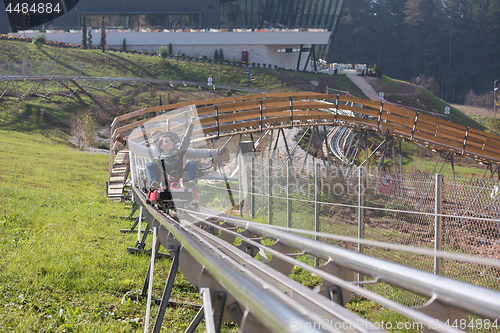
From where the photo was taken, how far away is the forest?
8019 cm

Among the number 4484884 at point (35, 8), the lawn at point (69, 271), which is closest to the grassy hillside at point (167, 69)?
the number 4484884 at point (35, 8)

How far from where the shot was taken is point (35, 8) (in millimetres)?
67812

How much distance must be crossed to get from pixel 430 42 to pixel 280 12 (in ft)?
109

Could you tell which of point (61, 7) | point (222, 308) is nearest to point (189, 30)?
point (61, 7)

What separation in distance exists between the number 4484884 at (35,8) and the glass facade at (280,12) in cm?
2615

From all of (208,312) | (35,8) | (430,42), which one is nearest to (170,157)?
(208,312)

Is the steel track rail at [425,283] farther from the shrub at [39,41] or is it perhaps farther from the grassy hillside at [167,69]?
the shrub at [39,41]

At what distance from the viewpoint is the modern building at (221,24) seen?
64750 mm

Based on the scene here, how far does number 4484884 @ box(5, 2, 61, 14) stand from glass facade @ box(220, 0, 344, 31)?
26.1 metres

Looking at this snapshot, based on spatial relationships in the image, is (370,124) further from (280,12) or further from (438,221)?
(280,12)

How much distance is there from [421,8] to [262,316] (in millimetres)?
97458

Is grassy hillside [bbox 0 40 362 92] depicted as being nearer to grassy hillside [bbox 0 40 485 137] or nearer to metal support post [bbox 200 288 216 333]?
grassy hillside [bbox 0 40 485 137]

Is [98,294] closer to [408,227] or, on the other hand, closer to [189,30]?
[408,227]

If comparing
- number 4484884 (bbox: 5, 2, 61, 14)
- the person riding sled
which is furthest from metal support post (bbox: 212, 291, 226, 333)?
number 4484884 (bbox: 5, 2, 61, 14)
